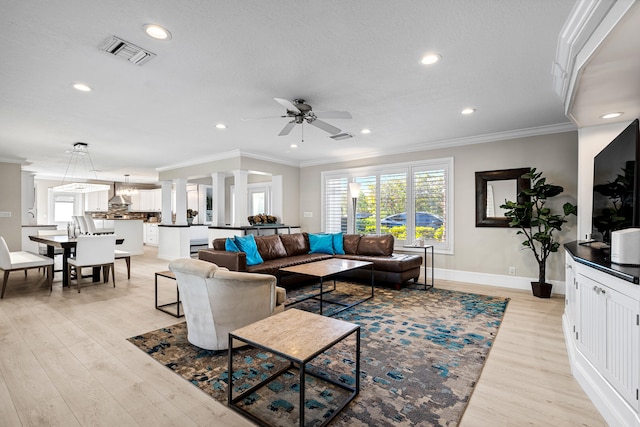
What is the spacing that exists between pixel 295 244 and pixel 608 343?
461 centimetres

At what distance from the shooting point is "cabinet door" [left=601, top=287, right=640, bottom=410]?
1.59 meters

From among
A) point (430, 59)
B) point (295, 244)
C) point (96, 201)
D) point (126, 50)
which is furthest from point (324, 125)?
point (96, 201)

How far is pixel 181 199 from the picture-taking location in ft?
26.3

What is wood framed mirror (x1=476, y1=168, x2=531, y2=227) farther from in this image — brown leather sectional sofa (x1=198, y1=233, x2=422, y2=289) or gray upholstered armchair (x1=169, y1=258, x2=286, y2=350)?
gray upholstered armchair (x1=169, y1=258, x2=286, y2=350)

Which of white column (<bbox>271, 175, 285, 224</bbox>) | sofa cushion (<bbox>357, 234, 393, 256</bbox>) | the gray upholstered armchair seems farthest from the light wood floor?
white column (<bbox>271, 175, 285, 224</bbox>)

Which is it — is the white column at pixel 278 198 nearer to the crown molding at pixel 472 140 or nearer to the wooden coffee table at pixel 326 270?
the crown molding at pixel 472 140

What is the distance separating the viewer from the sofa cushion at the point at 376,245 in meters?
5.63

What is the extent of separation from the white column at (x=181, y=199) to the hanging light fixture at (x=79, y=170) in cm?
153

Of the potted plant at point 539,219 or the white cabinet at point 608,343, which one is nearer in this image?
the white cabinet at point 608,343

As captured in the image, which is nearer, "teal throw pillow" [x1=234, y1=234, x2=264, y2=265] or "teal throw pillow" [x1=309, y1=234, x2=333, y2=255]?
"teal throw pillow" [x1=234, y1=234, x2=264, y2=265]

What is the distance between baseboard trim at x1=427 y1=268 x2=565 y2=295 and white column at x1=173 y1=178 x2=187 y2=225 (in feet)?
20.5

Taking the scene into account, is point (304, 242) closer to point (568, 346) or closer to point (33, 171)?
point (568, 346)

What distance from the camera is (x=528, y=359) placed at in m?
2.59

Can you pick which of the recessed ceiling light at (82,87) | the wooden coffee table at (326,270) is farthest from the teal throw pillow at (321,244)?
the recessed ceiling light at (82,87)
